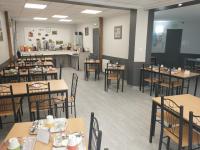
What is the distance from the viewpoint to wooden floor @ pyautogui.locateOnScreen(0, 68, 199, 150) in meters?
2.86

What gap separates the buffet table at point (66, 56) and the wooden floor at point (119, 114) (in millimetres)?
3360

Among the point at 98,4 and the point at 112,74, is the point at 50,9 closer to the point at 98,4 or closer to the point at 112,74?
the point at 98,4

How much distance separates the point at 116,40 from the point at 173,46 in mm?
Answer: 4573

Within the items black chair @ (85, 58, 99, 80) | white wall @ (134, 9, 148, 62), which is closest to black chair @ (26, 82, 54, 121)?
white wall @ (134, 9, 148, 62)

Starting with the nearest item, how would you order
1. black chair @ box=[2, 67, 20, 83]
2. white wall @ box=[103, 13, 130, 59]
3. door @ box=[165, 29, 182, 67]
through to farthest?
1. black chair @ box=[2, 67, 20, 83]
2. white wall @ box=[103, 13, 130, 59]
3. door @ box=[165, 29, 182, 67]

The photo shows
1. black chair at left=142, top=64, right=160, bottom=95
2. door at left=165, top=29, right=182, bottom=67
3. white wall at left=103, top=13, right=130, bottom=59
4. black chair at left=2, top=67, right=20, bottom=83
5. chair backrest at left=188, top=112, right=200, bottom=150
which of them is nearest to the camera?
chair backrest at left=188, top=112, right=200, bottom=150

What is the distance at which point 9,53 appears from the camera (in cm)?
681

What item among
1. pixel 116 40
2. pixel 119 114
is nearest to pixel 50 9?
pixel 116 40

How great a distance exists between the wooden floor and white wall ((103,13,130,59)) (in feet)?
5.46

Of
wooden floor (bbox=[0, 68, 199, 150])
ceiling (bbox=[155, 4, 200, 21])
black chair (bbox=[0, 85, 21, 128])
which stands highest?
ceiling (bbox=[155, 4, 200, 21])

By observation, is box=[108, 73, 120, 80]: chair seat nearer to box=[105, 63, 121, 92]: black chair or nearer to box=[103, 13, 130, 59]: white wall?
box=[105, 63, 121, 92]: black chair

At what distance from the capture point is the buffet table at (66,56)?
923 centimetres

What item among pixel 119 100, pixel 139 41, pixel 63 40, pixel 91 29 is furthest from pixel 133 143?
pixel 63 40

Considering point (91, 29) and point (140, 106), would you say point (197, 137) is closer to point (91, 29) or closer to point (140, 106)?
point (140, 106)
